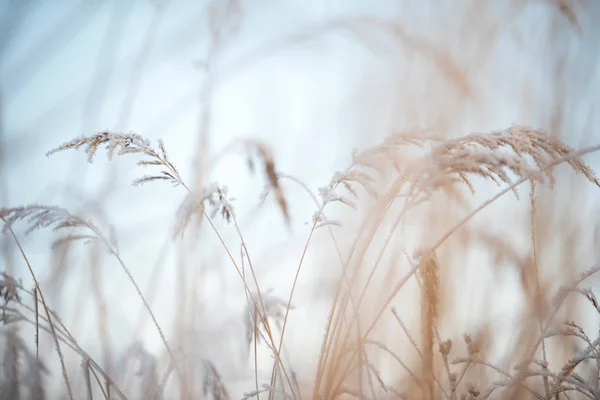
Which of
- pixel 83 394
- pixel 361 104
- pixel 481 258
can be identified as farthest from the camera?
pixel 361 104

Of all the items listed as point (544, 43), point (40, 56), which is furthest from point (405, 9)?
point (40, 56)

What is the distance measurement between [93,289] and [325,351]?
147 centimetres

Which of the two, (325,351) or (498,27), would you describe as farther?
(498,27)

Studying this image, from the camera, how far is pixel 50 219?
5.27 feet

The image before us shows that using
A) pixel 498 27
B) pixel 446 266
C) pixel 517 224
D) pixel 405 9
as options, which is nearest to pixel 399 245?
pixel 446 266

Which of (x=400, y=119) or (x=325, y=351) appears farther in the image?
(x=400, y=119)

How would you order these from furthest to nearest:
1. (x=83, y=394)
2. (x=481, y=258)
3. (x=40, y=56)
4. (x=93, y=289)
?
(x=481, y=258) < (x=93, y=289) < (x=83, y=394) < (x=40, y=56)

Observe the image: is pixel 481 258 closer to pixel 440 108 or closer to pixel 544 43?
pixel 440 108

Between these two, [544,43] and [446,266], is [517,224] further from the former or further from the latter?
[544,43]

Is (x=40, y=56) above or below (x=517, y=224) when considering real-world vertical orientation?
above

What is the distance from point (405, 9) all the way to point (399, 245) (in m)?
1.53

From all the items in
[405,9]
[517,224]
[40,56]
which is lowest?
[517,224]

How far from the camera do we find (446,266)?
253 cm

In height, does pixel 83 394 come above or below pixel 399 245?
below
